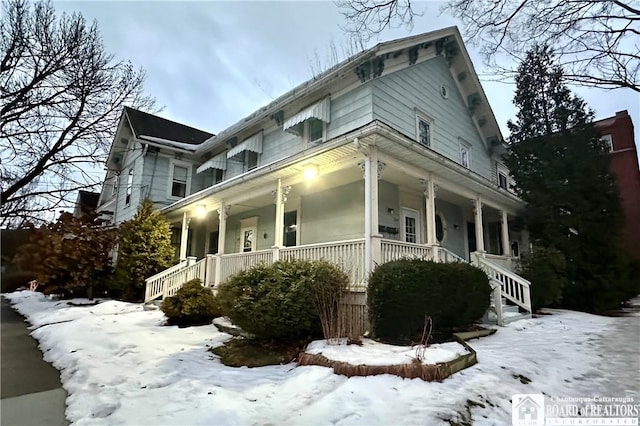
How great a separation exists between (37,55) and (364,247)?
7655mm

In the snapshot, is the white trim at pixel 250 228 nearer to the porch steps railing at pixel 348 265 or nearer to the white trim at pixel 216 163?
the porch steps railing at pixel 348 265

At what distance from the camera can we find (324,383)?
4.18 meters

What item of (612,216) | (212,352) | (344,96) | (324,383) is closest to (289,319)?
(212,352)

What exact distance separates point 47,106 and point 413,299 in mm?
8329

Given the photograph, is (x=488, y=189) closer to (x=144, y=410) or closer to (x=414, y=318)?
(x=414, y=318)

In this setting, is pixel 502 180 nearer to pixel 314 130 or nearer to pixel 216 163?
pixel 314 130

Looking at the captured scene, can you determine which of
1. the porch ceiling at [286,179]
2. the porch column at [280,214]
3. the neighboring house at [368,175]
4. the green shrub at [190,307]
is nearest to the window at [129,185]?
the neighboring house at [368,175]

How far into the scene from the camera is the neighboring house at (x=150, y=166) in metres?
15.0

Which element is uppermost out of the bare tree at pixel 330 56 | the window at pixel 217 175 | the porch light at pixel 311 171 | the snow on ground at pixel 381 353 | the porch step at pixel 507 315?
the bare tree at pixel 330 56

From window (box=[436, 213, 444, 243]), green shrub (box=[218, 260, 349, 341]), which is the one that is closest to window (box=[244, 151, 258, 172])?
window (box=[436, 213, 444, 243])

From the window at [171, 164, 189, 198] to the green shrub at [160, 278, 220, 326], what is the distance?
8.42 metres

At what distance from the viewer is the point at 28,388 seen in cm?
439

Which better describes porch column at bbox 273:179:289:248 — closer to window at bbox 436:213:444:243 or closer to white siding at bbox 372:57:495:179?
white siding at bbox 372:57:495:179

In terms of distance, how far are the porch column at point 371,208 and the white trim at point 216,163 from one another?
352 inches
